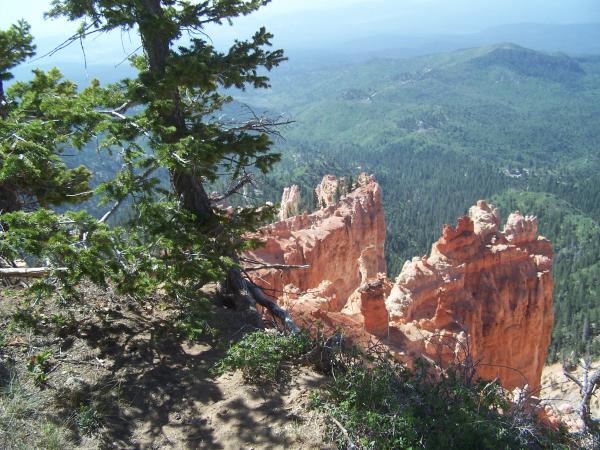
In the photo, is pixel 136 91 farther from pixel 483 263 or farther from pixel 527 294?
pixel 527 294

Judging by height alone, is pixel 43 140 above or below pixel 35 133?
below

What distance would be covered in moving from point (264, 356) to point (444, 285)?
16.4 metres

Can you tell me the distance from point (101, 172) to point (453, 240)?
156m

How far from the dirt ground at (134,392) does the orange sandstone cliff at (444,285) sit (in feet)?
23.9

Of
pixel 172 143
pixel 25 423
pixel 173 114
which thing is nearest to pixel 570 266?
pixel 173 114

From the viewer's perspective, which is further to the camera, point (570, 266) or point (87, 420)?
point (570, 266)

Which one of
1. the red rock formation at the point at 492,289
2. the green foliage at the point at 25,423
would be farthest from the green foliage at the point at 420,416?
the red rock formation at the point at 492,289

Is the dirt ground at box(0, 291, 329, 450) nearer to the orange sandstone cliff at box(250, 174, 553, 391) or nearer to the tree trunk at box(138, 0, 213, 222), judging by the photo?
the tree trunk at box(138, 0, 213, 222)

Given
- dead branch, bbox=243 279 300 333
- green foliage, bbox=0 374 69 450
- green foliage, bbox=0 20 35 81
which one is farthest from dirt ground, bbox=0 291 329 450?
green foliage, bbox=0 20 35 81

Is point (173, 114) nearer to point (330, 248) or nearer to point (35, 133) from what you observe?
point (35, 133)

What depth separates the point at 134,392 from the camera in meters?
6.49

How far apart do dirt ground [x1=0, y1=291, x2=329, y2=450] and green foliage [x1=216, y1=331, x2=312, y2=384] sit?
0.22 m

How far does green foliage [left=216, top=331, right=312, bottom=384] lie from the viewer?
21.8 feet

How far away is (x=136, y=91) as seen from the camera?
7.45 meters
